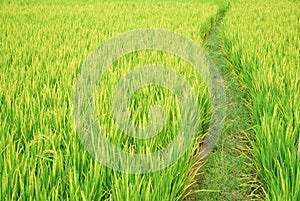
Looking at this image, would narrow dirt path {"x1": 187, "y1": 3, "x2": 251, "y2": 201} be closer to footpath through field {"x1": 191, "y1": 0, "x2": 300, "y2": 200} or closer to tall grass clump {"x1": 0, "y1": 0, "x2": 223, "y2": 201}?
footpath through field {"x1": 191, "y1": 0, "x2": 300, "y2": 200}

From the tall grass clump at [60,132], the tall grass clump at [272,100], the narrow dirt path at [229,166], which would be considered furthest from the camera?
the narrow dirt path at [229,166]

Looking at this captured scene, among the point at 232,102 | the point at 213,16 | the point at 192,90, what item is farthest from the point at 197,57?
the point at 213,16

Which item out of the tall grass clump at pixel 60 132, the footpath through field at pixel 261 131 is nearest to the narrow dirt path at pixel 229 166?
the footpath through field at pixel 261 131

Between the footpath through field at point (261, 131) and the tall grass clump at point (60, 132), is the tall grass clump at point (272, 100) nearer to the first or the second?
the footpath through field at point (261, 131)

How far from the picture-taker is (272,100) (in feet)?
6.81

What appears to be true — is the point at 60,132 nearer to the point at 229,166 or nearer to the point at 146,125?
the point at 146,125

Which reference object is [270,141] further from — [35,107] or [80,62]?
[80,62]

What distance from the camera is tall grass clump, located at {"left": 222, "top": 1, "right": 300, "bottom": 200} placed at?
147 cm

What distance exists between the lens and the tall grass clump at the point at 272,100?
58.1 inches

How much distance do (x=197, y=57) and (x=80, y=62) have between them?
1.10 metres

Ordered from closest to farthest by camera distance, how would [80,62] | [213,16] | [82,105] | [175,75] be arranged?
[82,105] < [175,75] < [80,62] < [213,16]

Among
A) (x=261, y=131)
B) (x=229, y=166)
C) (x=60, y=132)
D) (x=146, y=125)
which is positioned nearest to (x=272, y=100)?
(x=261, y=131)

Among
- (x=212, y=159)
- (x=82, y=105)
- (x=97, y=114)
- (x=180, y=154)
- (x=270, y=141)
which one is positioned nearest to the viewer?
(x=180, y=154)

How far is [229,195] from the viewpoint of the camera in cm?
178
